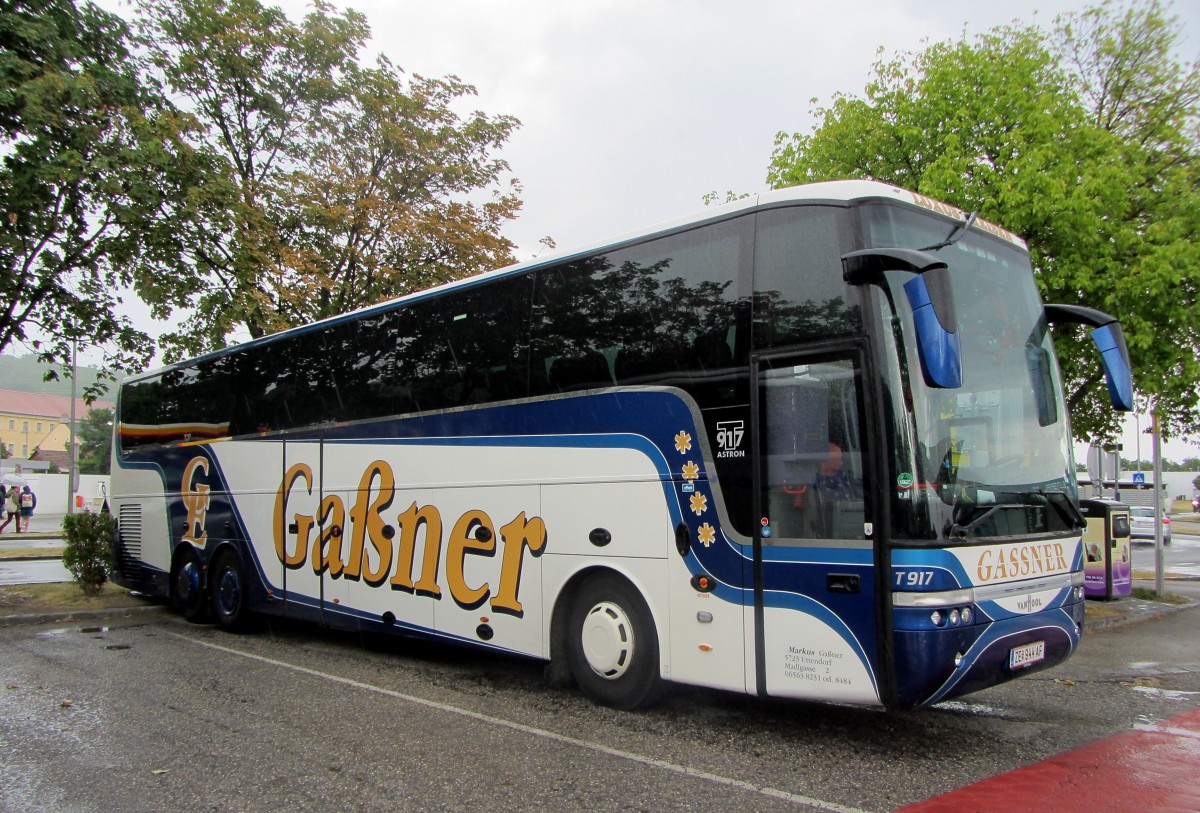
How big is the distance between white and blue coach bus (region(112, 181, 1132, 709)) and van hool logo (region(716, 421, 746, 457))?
0.02 m

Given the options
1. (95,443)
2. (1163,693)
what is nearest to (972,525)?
(1163,693)

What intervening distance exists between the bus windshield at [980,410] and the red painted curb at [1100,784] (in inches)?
56.2

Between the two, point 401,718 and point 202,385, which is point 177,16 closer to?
point 202,385

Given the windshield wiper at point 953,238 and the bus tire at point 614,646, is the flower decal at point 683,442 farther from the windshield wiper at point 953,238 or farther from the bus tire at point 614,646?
the windshield wiper at point 953,238

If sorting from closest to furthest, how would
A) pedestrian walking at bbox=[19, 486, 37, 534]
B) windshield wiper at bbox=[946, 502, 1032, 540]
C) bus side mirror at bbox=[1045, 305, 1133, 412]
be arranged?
windshield wiper at bbox=[946, 502, 1032, 540] → bus side mirror at bbox=[1045, 305, 1133, 412] → pedestrian walking at bbox=[19, 486, 37, 534]

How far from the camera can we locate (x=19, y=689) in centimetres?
796

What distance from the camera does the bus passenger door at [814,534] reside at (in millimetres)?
5582

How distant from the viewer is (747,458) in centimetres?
616

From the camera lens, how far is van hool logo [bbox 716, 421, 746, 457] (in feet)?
20.4

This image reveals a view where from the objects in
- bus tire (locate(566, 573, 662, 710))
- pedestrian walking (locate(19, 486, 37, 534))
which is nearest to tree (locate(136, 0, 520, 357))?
bus tire (locate(566, 573, 662, 710))

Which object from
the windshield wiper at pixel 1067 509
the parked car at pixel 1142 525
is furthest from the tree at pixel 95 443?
the windshield wiper at pixel 1067 509

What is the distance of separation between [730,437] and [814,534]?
0.91m

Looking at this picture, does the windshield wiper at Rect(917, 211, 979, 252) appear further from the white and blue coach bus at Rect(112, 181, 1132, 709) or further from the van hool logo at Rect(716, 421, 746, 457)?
the van hool logo at Rect(716, 421, 746, 457)

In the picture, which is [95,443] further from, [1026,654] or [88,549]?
[1026,654]
